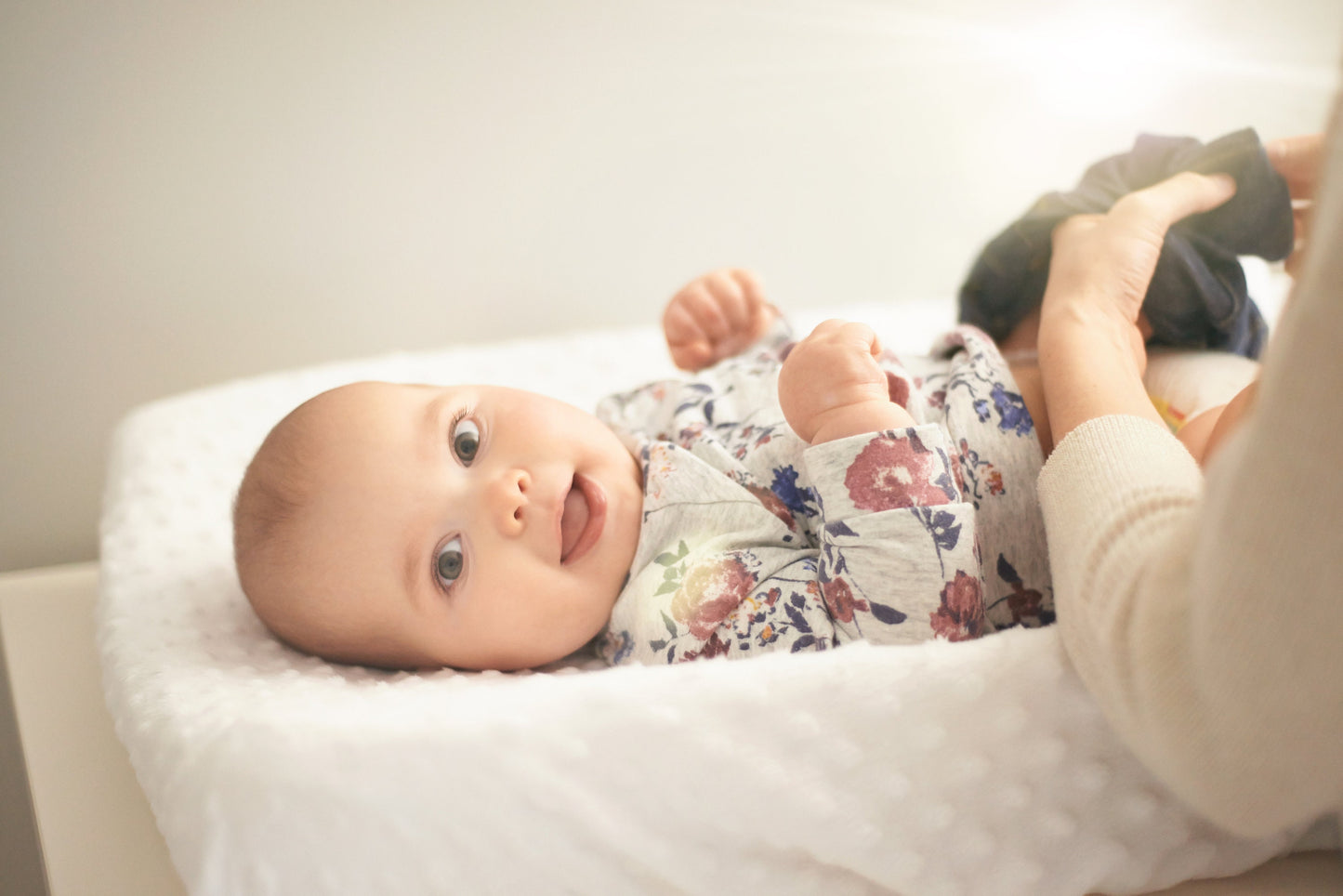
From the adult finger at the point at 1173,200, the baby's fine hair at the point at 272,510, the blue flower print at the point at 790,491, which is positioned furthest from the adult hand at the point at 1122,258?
the baby's fine hair at the point at 272,510

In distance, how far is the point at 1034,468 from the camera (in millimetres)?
777

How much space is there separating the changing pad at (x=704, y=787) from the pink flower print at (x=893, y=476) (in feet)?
0.44

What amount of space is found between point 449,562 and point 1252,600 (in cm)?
56

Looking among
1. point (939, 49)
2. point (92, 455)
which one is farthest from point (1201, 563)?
point (92, 455)

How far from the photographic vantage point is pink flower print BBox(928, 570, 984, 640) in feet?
2.22

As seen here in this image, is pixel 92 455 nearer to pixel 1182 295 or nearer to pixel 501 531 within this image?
pixel 501 531

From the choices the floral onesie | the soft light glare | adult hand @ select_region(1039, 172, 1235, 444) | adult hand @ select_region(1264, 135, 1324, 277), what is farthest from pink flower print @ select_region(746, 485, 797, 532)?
the soft light glare

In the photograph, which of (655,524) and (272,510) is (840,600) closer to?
(655,524)

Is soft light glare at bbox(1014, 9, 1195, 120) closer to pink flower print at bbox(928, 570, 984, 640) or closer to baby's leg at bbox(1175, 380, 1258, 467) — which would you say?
baby's leg at bbox(1175, 380, 1258, 467)

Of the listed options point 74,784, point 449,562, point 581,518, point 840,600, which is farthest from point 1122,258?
point 74,784

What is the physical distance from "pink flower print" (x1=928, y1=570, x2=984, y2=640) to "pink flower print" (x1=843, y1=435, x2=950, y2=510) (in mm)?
61

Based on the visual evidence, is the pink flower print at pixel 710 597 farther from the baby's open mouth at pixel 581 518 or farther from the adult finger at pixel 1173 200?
the adult finger at pixel 1173 200

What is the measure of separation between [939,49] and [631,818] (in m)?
1.27

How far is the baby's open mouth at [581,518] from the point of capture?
820 millimetres
